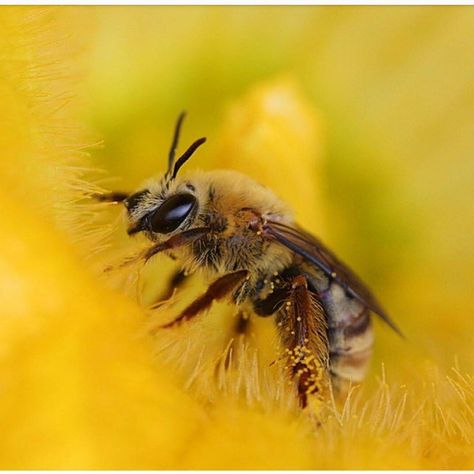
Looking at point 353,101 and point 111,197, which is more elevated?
point 353,101

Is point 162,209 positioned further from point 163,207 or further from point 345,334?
point 345,334

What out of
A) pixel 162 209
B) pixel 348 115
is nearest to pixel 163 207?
pixel 162 209

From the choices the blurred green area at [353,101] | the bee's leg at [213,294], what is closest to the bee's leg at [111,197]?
the bee's leg at [213,294]

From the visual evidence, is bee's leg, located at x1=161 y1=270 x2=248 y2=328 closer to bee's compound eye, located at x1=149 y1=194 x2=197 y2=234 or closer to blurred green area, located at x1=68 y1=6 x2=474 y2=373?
bee's compound eye, located at x1=149 y1=194 x2=197 y2=234

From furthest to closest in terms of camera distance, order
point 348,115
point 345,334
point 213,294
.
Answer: point 348,115 → point 345,334 → point 213,294

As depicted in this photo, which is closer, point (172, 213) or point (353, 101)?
point (172, 213)

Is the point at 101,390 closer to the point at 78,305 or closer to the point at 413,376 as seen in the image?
the point at 78,305
